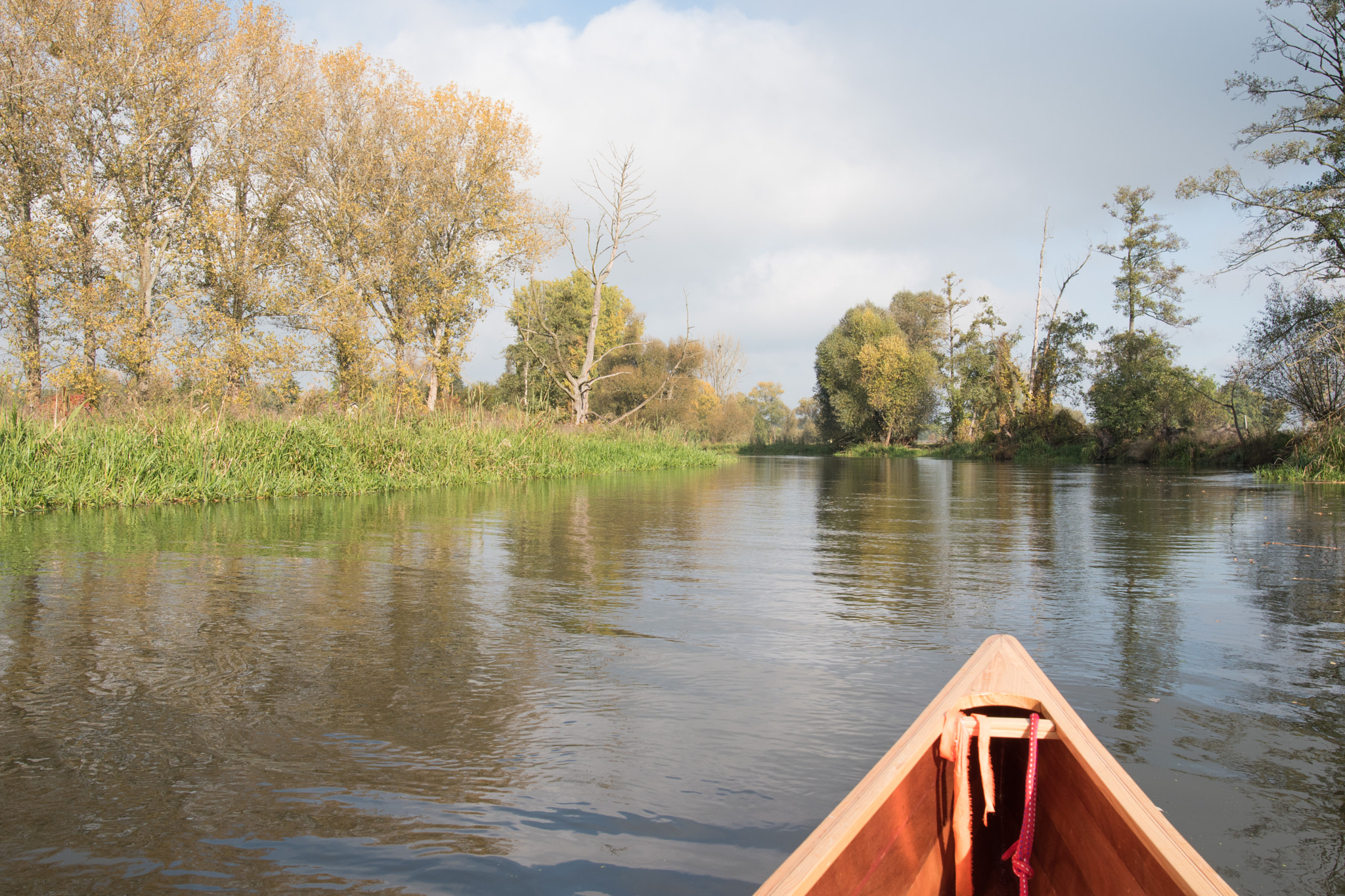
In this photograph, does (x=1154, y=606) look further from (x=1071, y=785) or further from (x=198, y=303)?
(x=198, y=303)

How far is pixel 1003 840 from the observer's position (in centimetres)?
233

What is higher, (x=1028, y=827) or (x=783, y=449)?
(x=783, y=449)

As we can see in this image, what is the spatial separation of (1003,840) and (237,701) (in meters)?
3.45

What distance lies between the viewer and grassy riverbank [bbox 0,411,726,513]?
37.0 feet

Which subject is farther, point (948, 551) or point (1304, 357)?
point (1304, 357)

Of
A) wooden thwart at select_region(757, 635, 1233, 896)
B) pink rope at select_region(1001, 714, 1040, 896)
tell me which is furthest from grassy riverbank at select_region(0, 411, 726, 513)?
pink rope at select_region(1001, 714, 1040, 896)

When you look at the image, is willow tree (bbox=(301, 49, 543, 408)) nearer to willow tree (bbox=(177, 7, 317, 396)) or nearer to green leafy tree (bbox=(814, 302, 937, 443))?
willow tree (bbox=(177, 7, 317, 396))

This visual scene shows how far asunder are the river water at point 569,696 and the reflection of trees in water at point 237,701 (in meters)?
0.02

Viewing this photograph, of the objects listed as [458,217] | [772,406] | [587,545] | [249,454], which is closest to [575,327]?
[458,217]

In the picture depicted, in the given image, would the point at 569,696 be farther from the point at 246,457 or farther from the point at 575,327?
the point at 575,327

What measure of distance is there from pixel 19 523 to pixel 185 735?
871 cm

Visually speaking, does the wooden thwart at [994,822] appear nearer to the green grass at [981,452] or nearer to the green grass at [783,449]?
the green grass at [981,452]

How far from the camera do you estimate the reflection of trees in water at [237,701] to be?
276 cm

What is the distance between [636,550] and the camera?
30.0 ft
